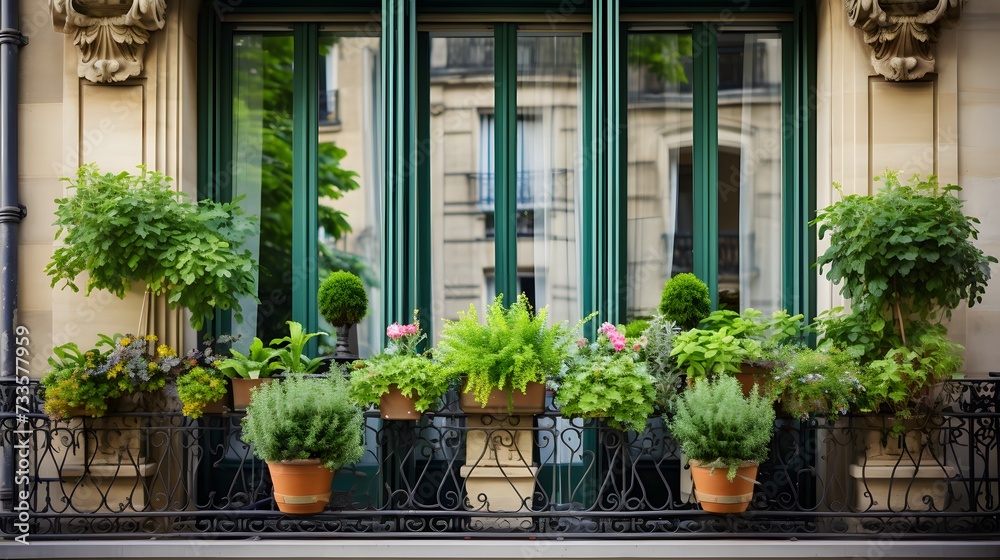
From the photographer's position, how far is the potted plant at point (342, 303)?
7520mm

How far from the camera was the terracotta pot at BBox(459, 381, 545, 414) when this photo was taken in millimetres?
6945

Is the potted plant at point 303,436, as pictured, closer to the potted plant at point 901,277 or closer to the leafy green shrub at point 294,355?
the leafy green shrub at point 294,355

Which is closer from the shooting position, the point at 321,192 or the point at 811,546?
the point at 811,546

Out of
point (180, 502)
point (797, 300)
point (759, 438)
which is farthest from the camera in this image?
point (797, 300)

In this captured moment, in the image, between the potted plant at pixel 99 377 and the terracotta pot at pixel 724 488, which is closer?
the terracotta pot at pixel 724 488

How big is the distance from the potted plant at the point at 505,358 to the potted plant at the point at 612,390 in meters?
0.19

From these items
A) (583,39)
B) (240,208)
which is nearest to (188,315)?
(240,208)

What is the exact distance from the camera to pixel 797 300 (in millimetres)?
8305

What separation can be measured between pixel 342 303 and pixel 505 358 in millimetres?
1531

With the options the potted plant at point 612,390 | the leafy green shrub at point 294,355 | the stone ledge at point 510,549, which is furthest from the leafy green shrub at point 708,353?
the leafy green shrub at point 294,355

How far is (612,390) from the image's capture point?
22.2 feet

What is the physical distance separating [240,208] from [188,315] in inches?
39.3

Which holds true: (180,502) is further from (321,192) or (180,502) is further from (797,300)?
(797,300)

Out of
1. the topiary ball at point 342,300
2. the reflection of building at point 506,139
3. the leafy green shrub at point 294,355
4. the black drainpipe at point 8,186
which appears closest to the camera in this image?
the leafy green shrub at point 294,355
